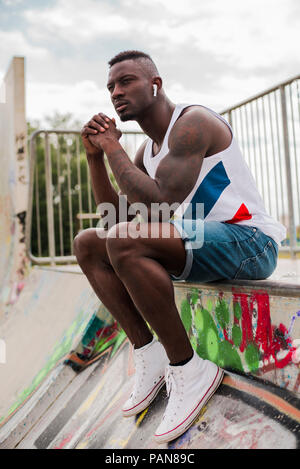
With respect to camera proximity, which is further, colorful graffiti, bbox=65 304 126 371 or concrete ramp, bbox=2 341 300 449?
colorful graffiti, bbox=65 304 126 371

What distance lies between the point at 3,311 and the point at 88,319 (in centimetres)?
332

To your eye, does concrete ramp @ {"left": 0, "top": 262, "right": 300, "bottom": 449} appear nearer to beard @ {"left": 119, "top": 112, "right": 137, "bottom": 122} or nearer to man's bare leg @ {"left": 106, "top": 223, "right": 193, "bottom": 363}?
man's bare leg @ {"left": 106, "top": 223, "right": 193, "bottom": 363}

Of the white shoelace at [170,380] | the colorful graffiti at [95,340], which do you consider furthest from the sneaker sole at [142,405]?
the colorful graffiti at [95,340]

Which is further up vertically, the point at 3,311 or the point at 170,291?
the point at 170,291

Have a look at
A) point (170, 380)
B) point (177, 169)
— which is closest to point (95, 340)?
point (170, 380)

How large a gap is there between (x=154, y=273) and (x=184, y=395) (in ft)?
1.88

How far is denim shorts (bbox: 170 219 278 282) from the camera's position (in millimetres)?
2145

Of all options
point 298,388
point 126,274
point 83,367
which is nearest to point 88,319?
point 83,367

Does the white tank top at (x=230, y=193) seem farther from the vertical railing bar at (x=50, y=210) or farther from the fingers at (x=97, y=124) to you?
the vertical railing bar at (x=50, y=210)

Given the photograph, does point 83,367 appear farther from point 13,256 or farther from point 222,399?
point 13,256

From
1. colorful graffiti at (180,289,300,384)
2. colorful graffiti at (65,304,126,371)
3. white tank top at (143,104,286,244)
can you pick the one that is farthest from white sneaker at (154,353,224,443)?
colorful graffiti at (65,304,126,371)

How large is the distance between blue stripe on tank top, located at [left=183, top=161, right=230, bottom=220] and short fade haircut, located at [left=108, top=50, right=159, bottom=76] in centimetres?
70

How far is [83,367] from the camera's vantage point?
3.41 m

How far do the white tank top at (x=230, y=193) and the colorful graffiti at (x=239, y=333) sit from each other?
387mm
